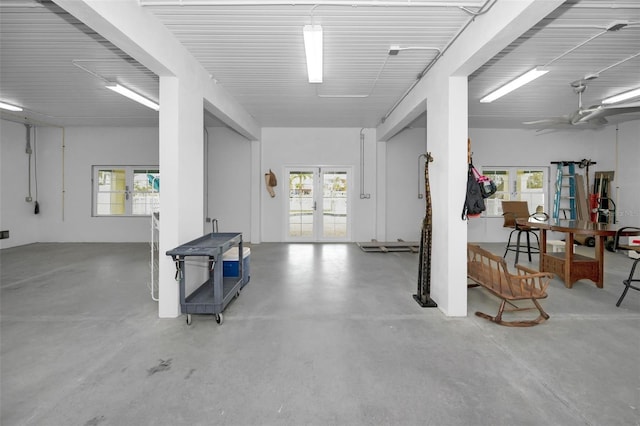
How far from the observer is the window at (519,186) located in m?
8.43

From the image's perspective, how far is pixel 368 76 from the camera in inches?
186

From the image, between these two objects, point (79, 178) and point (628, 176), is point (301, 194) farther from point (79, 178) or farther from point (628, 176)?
point (628, 176)

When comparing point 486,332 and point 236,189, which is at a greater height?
point 236,189

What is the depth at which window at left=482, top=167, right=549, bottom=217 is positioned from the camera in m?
8.43

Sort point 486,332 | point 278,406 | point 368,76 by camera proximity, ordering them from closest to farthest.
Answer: point 278,406, point 486,332, point 368,76

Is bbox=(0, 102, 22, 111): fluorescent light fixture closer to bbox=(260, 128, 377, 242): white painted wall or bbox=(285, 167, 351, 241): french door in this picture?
bbox=(260, 128, 377, 242): white painted wall

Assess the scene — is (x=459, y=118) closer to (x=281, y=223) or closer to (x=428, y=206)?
(x=428, y=206)

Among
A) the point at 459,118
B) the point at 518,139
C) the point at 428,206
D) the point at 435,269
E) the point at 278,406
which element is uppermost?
the point at 518,139

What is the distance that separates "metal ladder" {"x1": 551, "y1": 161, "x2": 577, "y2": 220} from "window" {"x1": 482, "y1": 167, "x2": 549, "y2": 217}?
262 mm

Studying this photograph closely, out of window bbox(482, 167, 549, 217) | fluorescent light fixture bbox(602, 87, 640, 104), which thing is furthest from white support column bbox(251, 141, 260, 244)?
fluorescent light fixture bbox(602, 87, 640, 104)

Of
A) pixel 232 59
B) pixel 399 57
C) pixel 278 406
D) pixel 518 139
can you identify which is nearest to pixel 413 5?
pixel 399 57

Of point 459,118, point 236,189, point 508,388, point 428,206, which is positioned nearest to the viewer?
point 508,388

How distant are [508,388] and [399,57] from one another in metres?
3.80

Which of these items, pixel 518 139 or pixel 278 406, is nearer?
pixel 278 406
